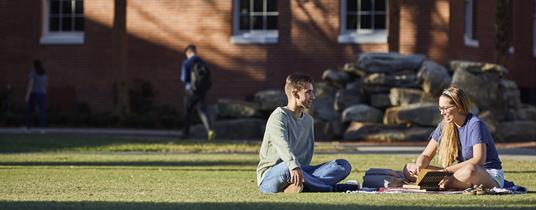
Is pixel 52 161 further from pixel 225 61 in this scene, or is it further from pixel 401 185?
pixel 225 61

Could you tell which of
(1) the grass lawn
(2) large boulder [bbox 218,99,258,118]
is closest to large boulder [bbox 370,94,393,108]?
(2) large boulder [bbox 218,99,258,118]

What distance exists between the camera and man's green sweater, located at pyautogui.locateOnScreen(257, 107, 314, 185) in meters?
12.4

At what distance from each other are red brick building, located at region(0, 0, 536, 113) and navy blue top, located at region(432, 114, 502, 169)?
2093 cm

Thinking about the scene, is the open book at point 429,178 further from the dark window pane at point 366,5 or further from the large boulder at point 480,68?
the dark window pane at point 366,5

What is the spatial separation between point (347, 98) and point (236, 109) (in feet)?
8.17

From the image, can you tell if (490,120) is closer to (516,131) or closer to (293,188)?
(516,131)

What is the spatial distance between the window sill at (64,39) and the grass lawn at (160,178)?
981 cm

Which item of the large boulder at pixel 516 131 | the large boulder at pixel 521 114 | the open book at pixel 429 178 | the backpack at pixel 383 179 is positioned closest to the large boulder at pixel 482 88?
the large boulder at pixel 521 114

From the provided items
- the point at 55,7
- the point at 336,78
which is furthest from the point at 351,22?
the point at 55,7

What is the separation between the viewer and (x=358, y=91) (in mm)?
30297

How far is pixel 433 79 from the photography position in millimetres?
29438

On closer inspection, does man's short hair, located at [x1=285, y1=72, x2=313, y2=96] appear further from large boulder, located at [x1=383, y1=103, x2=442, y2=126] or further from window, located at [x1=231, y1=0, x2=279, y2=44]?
window, located at [x1=231, y1=0, x2=279, y2=44]

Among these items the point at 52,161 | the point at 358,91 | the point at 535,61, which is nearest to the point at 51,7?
the point at 358,91

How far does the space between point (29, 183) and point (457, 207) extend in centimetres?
555
